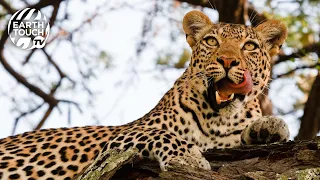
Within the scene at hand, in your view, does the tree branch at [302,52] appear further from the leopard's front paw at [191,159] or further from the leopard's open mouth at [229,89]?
the leopard's front paw at [191,159]

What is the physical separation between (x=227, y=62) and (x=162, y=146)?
115 cm

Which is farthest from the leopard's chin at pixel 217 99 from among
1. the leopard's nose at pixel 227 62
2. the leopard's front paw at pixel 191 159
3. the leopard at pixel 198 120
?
the leopard's front paw at pixel 191 159

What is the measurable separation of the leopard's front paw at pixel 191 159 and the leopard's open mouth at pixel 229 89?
35.6 inches

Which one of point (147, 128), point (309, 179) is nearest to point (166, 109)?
point (147, 128)

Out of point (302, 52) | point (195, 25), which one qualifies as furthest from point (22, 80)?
point (302, 52)

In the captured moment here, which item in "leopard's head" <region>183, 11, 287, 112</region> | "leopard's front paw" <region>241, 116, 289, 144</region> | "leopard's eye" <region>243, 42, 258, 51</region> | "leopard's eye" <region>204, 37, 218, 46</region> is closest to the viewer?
"leopard's front paw" <region>241, 116, 289, 144</region>

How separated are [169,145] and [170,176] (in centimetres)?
96

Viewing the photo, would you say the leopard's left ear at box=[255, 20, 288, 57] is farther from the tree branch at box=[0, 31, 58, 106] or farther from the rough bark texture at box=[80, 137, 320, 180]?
the tree branch at box=[0, 31, 58, 106]

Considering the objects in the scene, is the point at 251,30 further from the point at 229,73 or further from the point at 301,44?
the point at 301,44

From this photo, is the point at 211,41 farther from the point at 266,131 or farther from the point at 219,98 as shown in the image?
the point at 266,131

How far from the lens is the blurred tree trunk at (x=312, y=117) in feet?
31.9

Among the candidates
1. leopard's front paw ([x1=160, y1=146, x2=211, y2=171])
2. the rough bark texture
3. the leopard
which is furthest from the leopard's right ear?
the rough bark texture

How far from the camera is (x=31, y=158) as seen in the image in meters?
7.07

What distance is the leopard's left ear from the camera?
25.8ft
